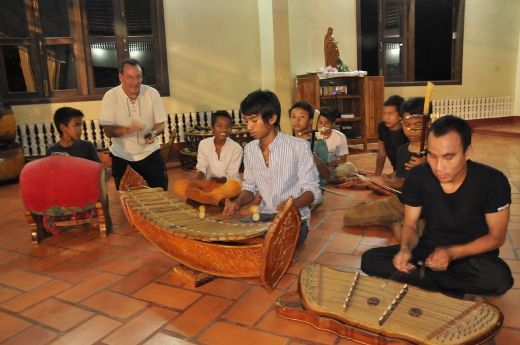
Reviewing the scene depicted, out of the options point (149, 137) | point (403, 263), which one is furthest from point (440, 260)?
point (149, 137)

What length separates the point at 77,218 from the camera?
3.60 m

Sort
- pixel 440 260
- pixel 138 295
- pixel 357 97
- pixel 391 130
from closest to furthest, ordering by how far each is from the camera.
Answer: pixel 440 260
pixel 138 295
pixel 391 130
pixel 357 97

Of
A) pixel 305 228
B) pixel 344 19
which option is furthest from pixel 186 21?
pixel 305 228

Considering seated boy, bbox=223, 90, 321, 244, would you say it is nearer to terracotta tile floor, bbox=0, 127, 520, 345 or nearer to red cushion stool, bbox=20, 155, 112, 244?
terracotta tile floor, bbox=0, 127, 520, 345

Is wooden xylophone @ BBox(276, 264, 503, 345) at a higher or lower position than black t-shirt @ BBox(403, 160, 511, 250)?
lower

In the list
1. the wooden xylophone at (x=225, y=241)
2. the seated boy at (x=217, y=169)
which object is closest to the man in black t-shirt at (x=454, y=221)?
the wooden xylophone at (x=225, y=241)

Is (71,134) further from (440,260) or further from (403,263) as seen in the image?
(440,260)

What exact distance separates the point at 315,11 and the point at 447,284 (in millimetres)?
6957

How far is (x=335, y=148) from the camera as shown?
507cm

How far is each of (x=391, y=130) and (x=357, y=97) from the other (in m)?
3.56

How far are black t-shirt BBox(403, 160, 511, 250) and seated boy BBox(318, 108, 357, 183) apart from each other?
269cm

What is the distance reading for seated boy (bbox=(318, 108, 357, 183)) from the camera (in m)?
4.95

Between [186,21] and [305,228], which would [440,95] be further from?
[305,228]

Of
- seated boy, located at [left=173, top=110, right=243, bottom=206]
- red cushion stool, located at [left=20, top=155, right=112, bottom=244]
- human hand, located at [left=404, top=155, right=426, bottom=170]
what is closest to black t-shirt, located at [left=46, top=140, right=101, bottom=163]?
red cushion stool, located at [left=20, top=155, right=112, bottom=244]
